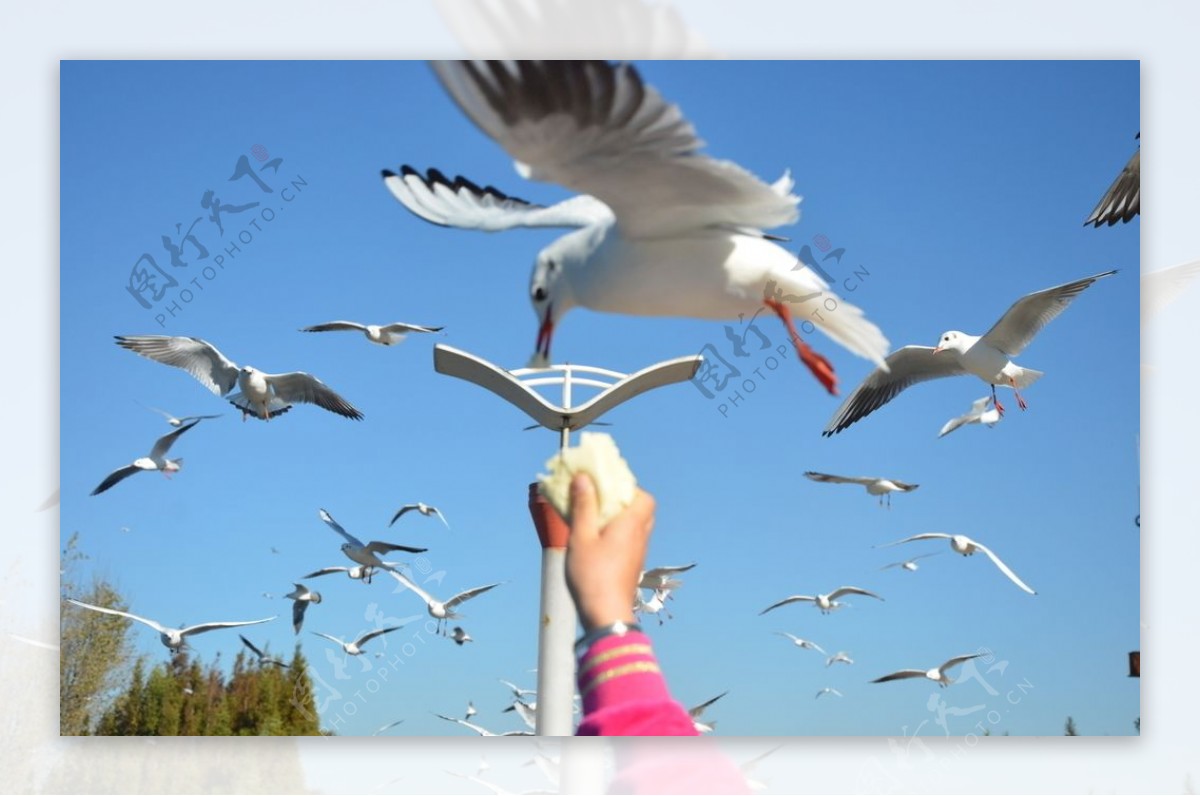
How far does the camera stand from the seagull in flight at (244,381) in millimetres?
3963

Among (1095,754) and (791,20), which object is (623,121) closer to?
(791,20)

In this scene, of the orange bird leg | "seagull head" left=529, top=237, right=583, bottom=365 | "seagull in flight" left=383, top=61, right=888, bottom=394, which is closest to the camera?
"seagull in flight" left=383, top=61, right=888, bottom=394

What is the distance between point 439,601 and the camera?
3.94 meters

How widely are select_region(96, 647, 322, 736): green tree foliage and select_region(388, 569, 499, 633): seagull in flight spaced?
0.35 metres

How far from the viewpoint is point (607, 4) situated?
6.44ft

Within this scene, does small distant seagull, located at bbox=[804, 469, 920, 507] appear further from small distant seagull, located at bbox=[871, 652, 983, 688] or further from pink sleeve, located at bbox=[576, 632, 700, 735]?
pink sleeve, located at bbox=[576, 632, 700, 735]

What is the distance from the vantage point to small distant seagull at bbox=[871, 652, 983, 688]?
3820 millimetres

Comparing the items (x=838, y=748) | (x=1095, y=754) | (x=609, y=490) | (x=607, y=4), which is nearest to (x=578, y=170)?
(x=607, y=4)

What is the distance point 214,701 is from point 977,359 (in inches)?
90.6

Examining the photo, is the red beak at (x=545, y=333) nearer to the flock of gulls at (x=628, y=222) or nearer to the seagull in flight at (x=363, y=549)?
the flock of gulls at (x=628, y=222)

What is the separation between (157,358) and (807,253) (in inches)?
70.2

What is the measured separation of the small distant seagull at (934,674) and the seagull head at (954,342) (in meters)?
0.84

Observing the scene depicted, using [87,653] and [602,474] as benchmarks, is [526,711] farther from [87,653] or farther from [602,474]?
[602,474]

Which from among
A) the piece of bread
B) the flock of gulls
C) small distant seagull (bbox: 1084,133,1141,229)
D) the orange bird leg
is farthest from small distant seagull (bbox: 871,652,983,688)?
the piece of bread
